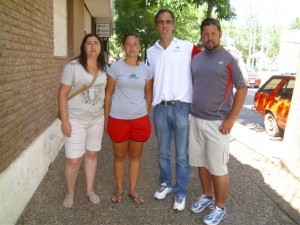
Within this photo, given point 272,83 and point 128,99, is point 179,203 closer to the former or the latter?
point 128,99

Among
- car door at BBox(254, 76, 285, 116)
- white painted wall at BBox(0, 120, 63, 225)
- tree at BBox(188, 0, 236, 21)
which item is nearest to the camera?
white painted wall at BBox(0, 120, 63, 225)

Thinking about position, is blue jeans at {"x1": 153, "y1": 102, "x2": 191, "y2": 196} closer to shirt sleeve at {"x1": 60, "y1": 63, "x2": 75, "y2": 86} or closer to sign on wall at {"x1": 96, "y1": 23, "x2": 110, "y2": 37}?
shirt sleeve at {"x1": 60, "y1": 63, "x2": 75, "y2": 86}

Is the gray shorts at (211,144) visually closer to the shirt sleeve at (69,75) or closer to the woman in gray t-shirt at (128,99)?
the woman in gray t-shirt at (128,99)

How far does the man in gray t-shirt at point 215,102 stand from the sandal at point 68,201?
154cm

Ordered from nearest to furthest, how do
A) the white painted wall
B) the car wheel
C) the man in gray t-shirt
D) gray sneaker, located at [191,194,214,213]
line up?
the white painted wall
the man in gray t-shirt
gray sneaker, located at [191,194,214,213]
the car wheel

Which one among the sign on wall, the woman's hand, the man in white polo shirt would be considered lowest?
the woman's hand

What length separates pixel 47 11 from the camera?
5371 mm

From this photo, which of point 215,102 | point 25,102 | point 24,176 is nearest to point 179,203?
point 215,102

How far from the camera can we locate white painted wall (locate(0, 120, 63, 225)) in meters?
3.23

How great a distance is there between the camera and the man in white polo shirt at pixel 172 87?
3715 mm

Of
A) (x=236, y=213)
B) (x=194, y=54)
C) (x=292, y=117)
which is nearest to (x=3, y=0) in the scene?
(x=194, y=54)

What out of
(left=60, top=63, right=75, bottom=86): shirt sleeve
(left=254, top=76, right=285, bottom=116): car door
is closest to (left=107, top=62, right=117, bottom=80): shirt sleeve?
(left=60, top=63, right=75, bottom=86): shirt sleeve

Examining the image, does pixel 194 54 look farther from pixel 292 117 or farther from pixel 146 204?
pixel 292 117

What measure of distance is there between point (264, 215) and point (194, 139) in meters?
1.20
